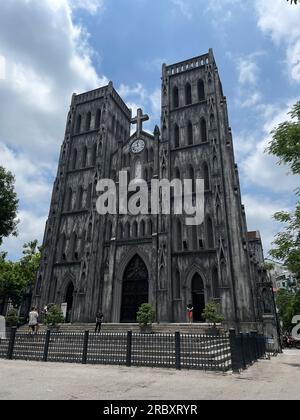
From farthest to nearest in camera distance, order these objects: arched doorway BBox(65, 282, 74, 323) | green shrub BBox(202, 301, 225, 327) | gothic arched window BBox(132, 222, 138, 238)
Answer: arched doorway BBox(65, 282, 74, 323) → gothic arched window BBox(132, 222, 138, 238) → green shrub BBox(202, 301, 225, 327)

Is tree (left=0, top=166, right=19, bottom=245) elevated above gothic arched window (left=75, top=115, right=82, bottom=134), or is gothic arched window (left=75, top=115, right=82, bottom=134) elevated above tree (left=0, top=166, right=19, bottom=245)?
gothic arched window (left=75, top=115, right=82, bottom=134)

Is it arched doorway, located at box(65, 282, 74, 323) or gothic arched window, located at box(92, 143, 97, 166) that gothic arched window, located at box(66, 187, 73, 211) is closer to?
gothic arched window, located at box(92, 143, 97, 166)

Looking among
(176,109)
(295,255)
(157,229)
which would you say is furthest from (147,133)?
(295,255)

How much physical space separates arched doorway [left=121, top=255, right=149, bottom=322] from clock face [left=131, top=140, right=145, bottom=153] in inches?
383

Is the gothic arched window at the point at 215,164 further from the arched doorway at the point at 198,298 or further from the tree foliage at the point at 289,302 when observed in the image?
the tree foliage at the point at 289,302

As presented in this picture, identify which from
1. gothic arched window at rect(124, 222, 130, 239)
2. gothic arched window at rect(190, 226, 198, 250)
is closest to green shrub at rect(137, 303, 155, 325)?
gothic arched window at rect(190, 226, 198, 250)

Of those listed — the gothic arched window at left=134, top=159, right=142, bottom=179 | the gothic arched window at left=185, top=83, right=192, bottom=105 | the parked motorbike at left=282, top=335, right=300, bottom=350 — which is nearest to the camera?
the gothic arched window at left=134, top=159, right=142, bottom=179

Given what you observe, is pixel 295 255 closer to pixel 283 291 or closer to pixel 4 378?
pixel 283 291

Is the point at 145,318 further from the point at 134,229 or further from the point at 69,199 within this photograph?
Answer: the point at 69,199


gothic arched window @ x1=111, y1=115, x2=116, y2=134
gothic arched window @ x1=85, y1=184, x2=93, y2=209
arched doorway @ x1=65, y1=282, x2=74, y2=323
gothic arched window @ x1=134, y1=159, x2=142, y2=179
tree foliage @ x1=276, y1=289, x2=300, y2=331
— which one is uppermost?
gothic arched window @ x1=111, y1=115, x2=116, y2=134

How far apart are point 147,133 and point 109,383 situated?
Result: 2429cm

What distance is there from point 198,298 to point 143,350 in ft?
39.1

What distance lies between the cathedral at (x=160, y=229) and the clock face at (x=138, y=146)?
10 centimetres

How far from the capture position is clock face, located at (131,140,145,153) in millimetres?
28016
